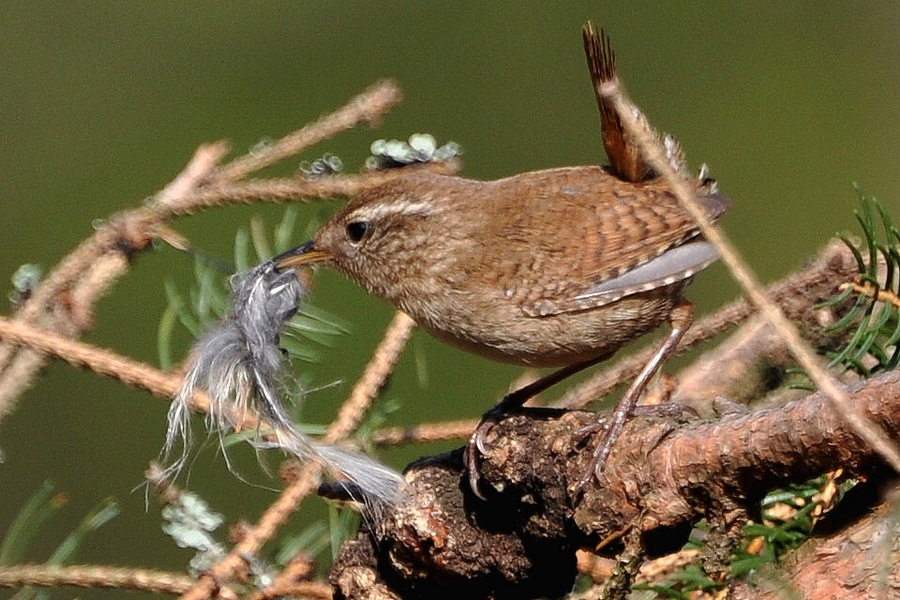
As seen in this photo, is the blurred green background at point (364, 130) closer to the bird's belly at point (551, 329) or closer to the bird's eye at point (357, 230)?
the bird's eye at point (357, 230)

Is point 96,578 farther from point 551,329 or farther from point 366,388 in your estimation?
point 551,329

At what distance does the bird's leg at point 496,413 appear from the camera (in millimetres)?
1722

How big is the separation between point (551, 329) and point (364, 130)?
11.3 feet

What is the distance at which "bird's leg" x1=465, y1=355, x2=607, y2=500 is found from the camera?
1722mm

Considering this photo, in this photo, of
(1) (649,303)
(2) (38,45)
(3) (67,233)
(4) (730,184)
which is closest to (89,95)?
(2) (38,45)

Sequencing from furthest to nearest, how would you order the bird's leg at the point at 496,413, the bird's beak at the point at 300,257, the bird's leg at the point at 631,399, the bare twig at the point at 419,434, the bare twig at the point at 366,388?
the bird's beak at the point at 300,257 < the bare twig at the point at 419,434 < the bare twig at the point at 366,388 < the bird's leg at the point at 496,413 < the bird's leg at the point at 631,399

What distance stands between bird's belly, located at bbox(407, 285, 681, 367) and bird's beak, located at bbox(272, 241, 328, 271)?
0.29 metres

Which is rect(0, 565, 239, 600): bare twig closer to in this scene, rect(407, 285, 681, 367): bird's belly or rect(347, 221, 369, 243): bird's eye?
rect(407, 285, 681, 367): bird's belly

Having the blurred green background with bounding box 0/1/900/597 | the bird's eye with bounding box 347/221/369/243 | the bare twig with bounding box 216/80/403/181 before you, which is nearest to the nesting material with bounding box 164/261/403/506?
the bare twig with bounding box 216/80/403/181

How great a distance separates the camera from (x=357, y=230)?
270cm

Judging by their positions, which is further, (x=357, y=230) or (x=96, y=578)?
(x=357, y=230)

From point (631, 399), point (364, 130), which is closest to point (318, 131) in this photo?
point (631, 399)

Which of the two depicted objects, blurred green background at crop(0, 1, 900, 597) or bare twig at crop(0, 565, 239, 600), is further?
blurred green background at crop(0, 1, 900, 597)

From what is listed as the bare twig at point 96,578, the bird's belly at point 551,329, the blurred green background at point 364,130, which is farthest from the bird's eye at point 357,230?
the blurred green background at point 364,130
